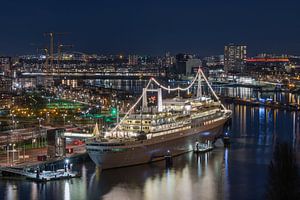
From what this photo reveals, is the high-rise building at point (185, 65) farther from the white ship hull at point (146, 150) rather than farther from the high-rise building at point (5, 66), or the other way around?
the white ship hull at point (146, 150)

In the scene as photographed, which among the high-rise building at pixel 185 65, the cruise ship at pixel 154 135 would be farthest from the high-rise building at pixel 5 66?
the cruise ship at pixel 154 135

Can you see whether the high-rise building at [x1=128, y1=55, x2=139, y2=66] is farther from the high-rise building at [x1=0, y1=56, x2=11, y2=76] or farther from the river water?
the river water

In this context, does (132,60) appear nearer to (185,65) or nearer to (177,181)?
(185,65)

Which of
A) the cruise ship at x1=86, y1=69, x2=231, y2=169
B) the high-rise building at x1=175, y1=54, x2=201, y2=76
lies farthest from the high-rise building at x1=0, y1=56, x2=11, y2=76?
the cruise ship at x1=86, y1=69, x2=231, y2=169

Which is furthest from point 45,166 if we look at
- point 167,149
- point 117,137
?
point 167,149

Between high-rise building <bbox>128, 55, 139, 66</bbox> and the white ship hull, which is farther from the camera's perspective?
high-rise building <bbox>128, 55, 139, 66</bbox>

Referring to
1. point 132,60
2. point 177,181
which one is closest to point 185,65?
point 132,60
